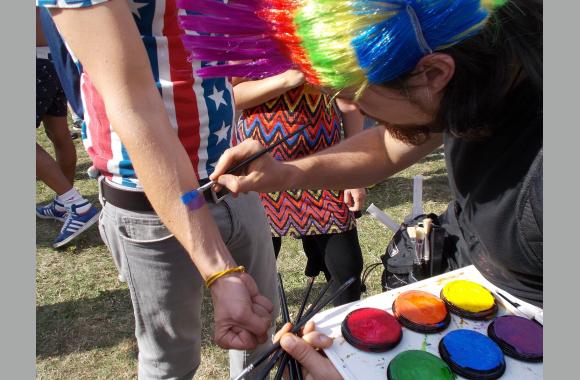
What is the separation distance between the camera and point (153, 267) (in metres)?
1.23

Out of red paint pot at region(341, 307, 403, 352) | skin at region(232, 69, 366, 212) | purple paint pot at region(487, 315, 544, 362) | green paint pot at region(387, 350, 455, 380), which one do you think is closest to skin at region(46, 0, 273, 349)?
red paint pot at region(341, 307, 403, 352)

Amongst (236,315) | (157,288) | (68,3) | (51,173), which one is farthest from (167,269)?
(51,173)

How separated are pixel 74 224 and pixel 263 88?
1909 millimetres

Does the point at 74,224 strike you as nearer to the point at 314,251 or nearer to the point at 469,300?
the point at 314,251

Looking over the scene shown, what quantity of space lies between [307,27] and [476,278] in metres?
0.67

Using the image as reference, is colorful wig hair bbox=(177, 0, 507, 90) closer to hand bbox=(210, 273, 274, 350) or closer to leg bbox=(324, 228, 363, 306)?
hand bbox=(210, 273, 274, 350)

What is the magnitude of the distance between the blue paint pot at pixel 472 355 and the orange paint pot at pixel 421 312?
0.03 m

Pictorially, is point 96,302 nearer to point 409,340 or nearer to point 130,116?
point 130,116

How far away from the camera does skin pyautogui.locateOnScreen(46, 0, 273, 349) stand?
2.80ft

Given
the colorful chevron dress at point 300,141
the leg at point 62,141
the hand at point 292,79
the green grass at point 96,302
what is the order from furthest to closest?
the leg at point 62,141 → the green grass at point 96,302 → the colorful chevron dress at point 300,141 → the hand at point 292,79

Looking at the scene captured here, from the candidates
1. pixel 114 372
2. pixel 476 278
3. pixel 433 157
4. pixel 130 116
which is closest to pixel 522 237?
pixel 476 278

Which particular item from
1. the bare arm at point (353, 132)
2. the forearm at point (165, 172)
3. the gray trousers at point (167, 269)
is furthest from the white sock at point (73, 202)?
the forearm at point (165, 172)

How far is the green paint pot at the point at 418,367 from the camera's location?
81cm

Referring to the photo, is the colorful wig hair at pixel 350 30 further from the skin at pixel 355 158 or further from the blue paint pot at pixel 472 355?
the blue paint pot at pixel 472 355
